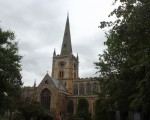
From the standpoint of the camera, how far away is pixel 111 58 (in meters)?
27.6

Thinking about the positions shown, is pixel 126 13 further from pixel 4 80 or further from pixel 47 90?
pixel 47 90

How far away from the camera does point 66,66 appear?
77.7 m

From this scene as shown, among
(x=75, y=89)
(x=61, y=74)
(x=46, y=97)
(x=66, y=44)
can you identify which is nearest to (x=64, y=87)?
(x=75, y=89)

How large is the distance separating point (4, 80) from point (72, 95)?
50.2m

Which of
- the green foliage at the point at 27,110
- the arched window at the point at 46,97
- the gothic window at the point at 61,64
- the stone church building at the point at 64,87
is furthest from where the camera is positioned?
the gothic window at the point at 61,64

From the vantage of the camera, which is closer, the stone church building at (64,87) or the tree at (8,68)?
the tree at (8,68)

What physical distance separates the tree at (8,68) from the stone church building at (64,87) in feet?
130

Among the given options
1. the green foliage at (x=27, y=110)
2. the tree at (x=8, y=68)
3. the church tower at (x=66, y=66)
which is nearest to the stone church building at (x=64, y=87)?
the church tower at (x=66, y=66)

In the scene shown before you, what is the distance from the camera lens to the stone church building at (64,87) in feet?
222

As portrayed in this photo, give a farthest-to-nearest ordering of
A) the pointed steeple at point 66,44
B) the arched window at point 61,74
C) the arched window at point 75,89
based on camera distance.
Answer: the pointed steeple at point 66,44, the arched window at point 61,74, the arched window at point 75,89

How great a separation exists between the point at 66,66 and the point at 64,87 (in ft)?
21.2

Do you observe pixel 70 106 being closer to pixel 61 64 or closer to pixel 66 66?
pixel 66 66

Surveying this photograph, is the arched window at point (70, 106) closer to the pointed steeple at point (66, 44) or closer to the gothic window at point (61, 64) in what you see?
the gothic window at point (61, 64)

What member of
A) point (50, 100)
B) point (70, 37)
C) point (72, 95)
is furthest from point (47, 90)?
point (70, 37)
